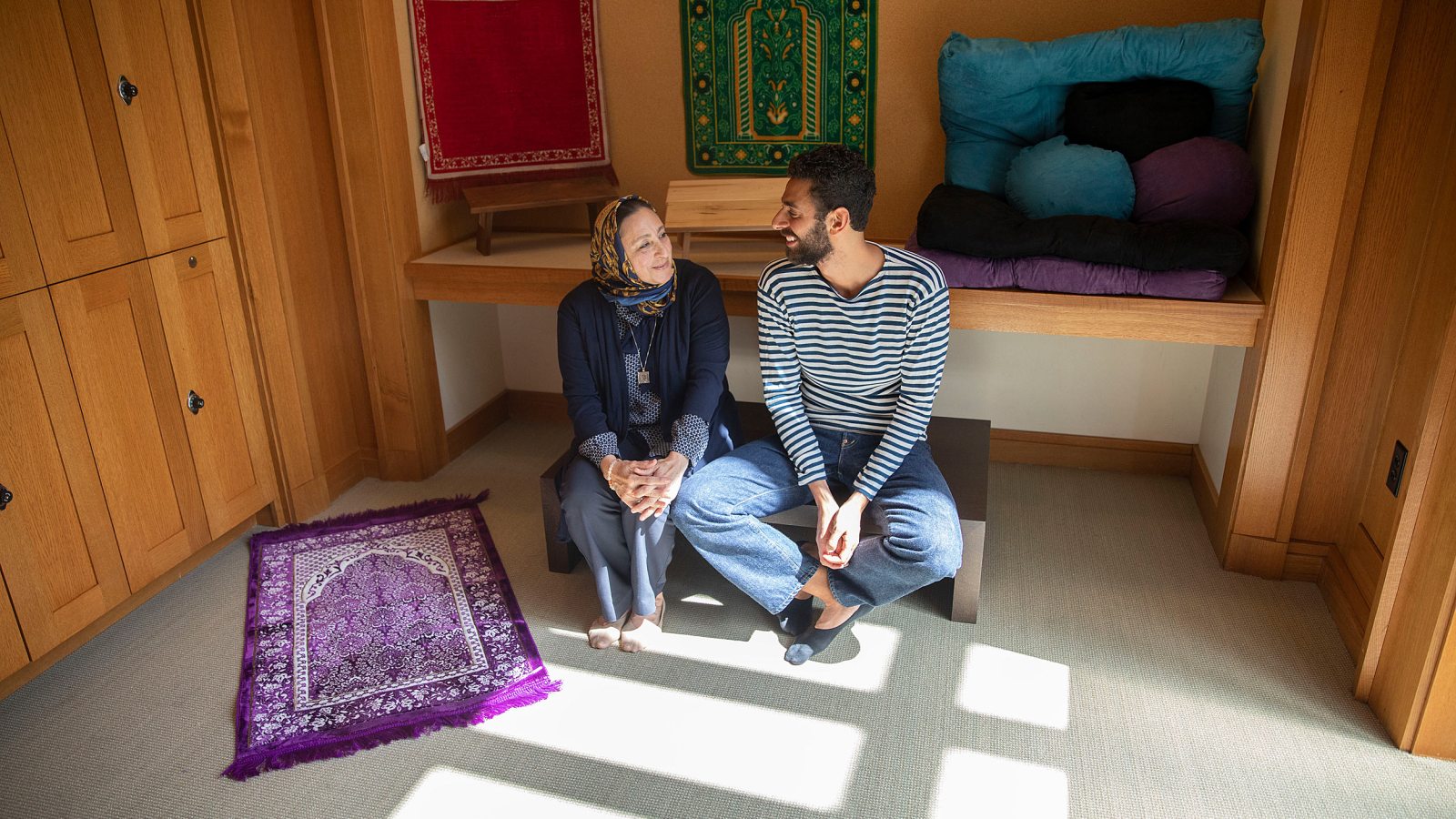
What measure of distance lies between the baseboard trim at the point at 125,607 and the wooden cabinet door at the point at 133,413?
0.08 metres

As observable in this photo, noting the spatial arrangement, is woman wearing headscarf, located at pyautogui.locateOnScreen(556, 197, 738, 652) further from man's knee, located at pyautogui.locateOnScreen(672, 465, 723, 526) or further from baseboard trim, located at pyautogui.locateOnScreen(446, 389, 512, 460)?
baseboard trim, located at pyautogui.locateOnScreen(446, 389, 512, 460)

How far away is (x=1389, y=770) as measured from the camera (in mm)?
1926

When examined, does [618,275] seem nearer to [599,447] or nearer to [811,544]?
[599,447]

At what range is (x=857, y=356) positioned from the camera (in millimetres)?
2355

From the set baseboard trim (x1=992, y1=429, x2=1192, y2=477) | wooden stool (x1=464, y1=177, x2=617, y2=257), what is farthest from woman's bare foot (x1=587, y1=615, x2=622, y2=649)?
baseboard trim (x1=992, y1=429, x2=1192, y2=477)

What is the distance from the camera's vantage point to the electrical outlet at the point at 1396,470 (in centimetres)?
220

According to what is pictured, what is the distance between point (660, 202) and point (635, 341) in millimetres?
1069

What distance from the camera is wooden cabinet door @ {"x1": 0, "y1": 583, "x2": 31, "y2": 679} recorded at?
7.01ft

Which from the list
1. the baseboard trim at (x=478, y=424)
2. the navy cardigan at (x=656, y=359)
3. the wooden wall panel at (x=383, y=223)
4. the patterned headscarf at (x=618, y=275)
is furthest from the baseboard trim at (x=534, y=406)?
the patterned headscarf at (x=618, y=275)

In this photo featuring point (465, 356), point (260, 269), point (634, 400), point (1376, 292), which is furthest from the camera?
point (465, 356)

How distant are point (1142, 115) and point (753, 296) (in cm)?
118

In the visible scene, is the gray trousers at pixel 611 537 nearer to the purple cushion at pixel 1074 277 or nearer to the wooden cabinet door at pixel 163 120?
the purple cushion at pixel 1074 277

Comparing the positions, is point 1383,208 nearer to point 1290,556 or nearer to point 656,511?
point 1290,556

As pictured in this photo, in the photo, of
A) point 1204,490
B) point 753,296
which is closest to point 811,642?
point 753,296
